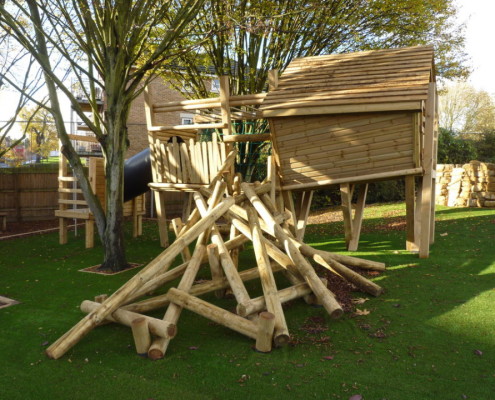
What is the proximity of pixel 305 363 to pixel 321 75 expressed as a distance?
674 centimetres

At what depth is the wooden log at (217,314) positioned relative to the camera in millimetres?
4801

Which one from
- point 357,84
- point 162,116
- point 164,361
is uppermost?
point 162,116

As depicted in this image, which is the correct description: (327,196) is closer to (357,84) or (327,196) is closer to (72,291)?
(357,84)

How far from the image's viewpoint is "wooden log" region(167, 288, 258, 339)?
4.80 metres

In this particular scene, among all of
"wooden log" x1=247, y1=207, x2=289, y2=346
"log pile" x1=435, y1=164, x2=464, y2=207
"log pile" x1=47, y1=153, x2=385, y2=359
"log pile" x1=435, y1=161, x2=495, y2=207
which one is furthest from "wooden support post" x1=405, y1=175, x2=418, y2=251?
"log pile" x1=435, y1=164, x2=464, y2=207

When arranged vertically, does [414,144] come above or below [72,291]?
above

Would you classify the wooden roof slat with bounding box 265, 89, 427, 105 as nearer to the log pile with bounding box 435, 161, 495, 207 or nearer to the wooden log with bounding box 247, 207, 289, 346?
the wooden log with bounding box 247, 207, 289, 346

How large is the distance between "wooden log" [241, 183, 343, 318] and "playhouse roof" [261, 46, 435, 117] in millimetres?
2513

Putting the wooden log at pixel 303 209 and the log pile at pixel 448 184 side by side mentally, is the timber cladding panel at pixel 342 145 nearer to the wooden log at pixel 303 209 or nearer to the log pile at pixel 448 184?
the wooden log at pixel 303 209

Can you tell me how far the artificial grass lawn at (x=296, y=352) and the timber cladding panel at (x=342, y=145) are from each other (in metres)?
2.28

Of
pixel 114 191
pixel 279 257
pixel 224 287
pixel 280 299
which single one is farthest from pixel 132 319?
pixel 114 191

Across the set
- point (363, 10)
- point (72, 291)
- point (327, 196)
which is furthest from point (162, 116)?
point (72, 291)

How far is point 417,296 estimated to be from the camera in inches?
251

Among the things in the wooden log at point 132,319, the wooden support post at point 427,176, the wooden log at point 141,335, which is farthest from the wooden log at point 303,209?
the wooden log at point 141,335
